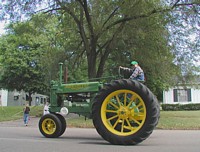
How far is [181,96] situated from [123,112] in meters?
31.7

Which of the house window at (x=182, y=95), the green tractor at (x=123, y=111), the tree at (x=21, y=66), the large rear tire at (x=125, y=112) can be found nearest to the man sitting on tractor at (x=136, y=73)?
the green tractor at (x=123, y=111)

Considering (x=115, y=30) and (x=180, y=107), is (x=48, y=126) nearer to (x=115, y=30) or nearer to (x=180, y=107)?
(x=115, y=30)

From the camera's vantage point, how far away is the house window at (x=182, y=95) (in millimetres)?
38688

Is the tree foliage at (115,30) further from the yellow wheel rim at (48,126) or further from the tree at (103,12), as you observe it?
the yellow wheel rim at (48,126)

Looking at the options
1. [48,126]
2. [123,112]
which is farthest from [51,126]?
[123,112]

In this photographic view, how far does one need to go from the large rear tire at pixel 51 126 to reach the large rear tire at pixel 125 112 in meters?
2.01

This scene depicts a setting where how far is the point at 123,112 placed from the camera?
8.80 m

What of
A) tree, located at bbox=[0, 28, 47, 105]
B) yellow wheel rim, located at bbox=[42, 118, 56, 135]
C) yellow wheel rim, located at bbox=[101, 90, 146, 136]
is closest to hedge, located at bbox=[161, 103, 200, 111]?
tree, located at bbox=[0, 28, 47, 105]

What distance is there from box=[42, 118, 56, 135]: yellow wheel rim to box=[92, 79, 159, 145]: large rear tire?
2.28 m

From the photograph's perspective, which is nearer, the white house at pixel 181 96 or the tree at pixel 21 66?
the tree at pixel 21 66

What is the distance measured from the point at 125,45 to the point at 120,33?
250 centimetres

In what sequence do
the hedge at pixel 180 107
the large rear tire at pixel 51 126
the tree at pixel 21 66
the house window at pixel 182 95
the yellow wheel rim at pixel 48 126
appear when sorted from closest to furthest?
the large rear tire at pixel 51 126, the yellow wheel rim at pixel 48 126, the hedge at pixel 180 107, the tree at pixel 21 66, the house window at pixel 182 95

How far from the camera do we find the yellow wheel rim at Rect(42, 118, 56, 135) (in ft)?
34.4

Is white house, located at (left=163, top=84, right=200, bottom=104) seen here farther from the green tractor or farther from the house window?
the green tractor
